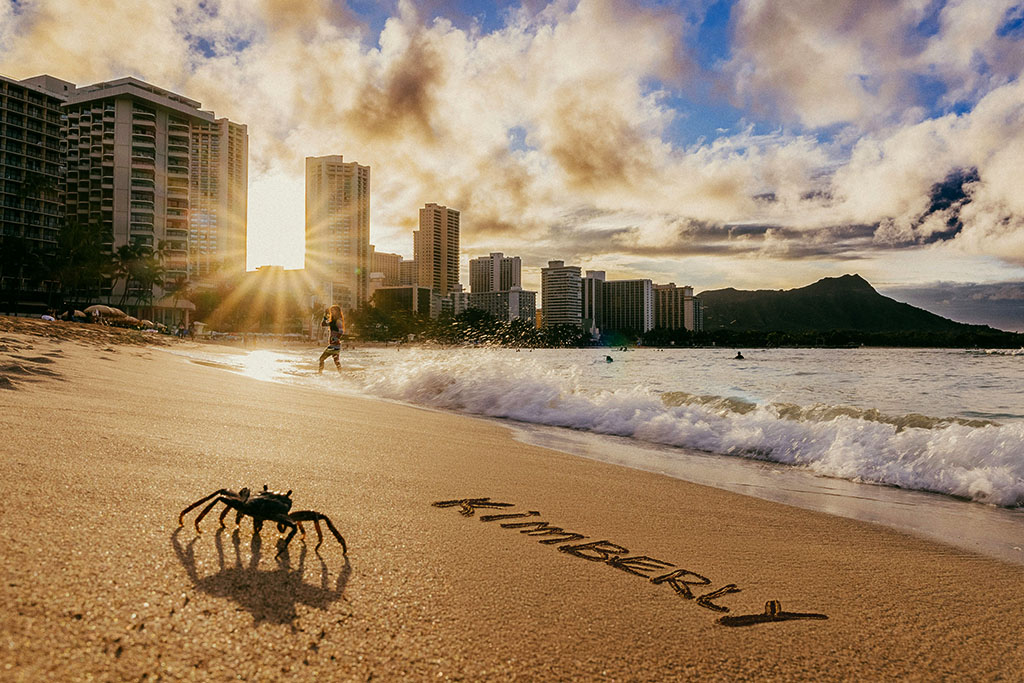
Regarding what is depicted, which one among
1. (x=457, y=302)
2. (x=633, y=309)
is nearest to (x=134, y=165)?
(x=457, y=302)

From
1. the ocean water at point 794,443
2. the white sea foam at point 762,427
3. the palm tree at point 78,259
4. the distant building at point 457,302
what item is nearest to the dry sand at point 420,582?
the ocean water at point 794,443

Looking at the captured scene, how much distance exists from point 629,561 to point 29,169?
369ft

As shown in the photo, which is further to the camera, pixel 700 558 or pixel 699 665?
pixel 700 558

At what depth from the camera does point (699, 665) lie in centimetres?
177

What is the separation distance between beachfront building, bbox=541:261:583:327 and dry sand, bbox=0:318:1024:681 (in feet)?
598

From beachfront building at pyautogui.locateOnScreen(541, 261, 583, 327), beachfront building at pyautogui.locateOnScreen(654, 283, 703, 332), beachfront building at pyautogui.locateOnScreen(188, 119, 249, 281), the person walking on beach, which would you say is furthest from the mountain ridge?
the person walking on beach

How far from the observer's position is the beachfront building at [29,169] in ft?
265

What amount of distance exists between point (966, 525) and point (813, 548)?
1958 mm

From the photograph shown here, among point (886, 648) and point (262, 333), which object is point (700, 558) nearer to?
point (886, 648)

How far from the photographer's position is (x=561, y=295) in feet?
619

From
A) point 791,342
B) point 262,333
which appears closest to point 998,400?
point 262,333

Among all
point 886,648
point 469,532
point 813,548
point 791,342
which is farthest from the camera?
point 791,342

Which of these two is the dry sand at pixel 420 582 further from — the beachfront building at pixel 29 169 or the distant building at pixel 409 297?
the distant building at pixel 409 297

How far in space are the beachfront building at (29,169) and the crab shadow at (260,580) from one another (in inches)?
3883
